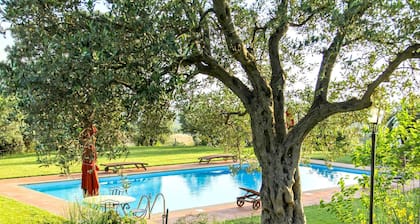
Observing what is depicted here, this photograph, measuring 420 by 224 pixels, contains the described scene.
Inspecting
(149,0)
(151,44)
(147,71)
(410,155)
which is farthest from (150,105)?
(410,155)

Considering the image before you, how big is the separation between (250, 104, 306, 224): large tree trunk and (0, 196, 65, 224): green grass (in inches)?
190

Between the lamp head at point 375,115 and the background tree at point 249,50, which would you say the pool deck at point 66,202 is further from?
the lamp head at point 375,115

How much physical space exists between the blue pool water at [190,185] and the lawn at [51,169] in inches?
46.8

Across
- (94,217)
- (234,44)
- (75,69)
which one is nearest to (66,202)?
(94,217)

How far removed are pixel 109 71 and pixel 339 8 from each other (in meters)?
2.92

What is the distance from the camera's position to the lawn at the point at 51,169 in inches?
392

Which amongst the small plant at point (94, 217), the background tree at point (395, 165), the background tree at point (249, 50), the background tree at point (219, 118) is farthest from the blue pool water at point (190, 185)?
the background tree at point (249, 50)

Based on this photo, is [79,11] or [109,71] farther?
[79,11]

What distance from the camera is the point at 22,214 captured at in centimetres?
1053

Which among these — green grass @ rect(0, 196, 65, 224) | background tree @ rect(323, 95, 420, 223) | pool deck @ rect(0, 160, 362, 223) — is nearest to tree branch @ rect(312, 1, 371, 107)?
background tree @ rect(323, 95, 420, 223)

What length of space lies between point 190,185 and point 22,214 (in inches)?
357

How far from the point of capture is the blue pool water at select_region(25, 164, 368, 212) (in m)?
15.8

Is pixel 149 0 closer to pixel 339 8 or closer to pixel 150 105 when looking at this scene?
pixel 150 105

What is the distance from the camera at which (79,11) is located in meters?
4.67
